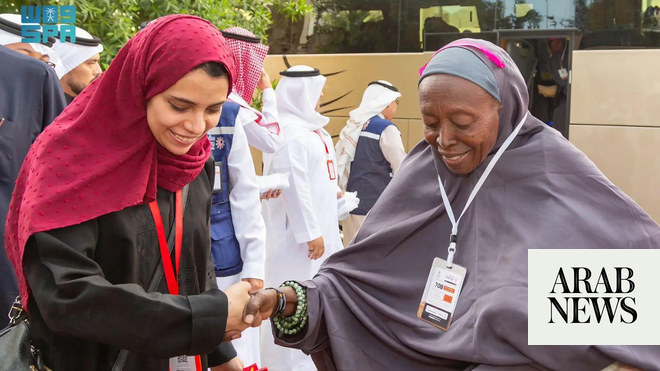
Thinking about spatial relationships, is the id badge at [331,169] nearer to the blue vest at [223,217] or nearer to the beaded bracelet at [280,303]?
the blue vest at [223,217]

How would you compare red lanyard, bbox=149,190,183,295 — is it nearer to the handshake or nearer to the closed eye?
the handshake

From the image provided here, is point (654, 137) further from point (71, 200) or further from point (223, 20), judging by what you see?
point (71, 200)

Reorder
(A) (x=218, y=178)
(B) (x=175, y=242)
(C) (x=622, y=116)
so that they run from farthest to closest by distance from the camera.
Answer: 1. (C) (x=622, y=116)
2. (A) (x=218, y=178)
3. (B) (x=175, y=242)

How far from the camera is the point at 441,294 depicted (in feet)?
8.70

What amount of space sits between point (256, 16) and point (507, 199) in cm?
531

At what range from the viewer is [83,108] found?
88.0 inches

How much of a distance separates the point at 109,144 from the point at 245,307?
612mm

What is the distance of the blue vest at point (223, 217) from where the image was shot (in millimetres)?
3998

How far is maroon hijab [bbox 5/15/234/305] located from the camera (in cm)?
212

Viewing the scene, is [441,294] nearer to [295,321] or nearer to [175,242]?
[295,321]

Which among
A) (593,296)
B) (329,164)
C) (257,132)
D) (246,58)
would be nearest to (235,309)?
(593,296)

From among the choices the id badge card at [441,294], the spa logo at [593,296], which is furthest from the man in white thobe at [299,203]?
the spa logo at [593,296]

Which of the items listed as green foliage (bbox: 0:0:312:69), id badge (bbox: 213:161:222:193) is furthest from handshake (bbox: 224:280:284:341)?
green foliage (bbox: 0:0:312:69)

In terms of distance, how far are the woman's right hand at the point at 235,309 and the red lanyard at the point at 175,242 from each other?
0.16 metres
